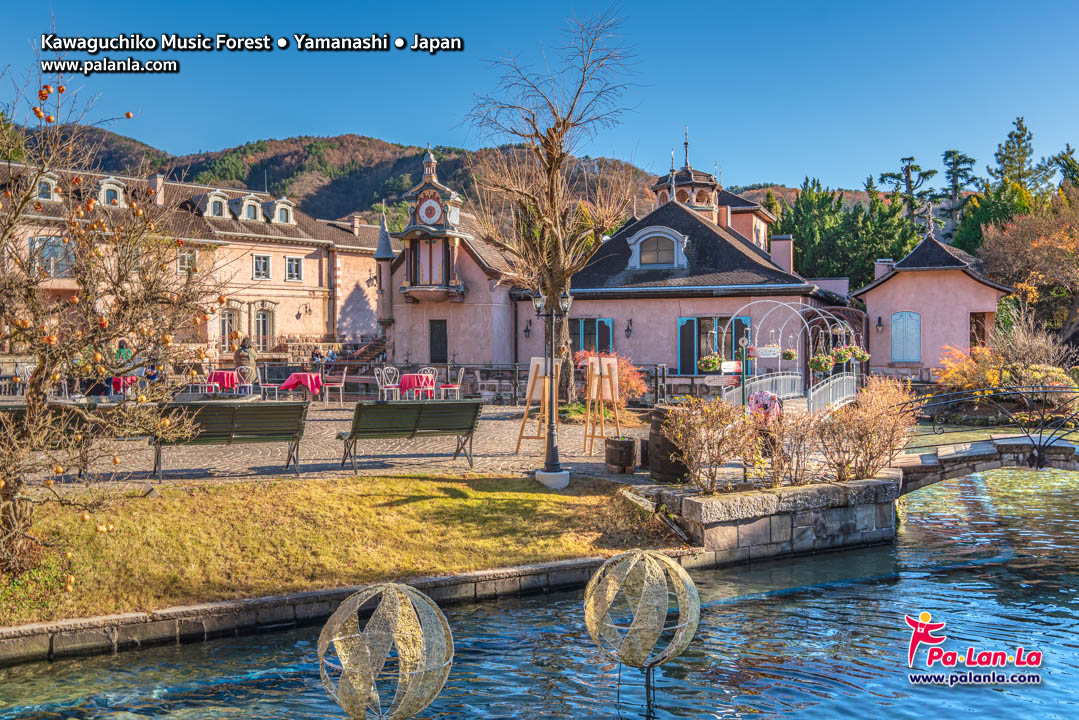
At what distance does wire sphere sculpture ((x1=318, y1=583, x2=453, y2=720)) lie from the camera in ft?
17.1

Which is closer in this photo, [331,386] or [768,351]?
[768,351]

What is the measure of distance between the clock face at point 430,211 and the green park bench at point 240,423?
1765 cm

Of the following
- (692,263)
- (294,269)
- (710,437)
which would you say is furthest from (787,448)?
(294,269)

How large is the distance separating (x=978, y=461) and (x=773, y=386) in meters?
6.25

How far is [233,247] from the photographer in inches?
1663

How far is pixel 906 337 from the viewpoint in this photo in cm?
2795

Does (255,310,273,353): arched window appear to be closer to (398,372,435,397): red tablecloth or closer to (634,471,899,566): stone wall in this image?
(398,372,435,397): red tablecloth

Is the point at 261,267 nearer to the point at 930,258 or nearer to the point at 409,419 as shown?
the point at 930,258

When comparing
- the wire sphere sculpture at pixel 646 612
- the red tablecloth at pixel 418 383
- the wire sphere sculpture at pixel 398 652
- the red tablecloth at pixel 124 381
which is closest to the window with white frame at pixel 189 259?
the red tablecloth at pixel 124 381

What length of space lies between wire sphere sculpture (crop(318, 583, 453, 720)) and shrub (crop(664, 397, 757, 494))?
5593mm

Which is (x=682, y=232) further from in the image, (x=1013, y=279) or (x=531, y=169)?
(x=1013, y=279)

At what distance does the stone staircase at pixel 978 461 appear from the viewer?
41.3 ft

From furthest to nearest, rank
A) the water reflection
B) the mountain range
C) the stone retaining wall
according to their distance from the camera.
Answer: the mountain range < the stone retaining wall < the water reflection

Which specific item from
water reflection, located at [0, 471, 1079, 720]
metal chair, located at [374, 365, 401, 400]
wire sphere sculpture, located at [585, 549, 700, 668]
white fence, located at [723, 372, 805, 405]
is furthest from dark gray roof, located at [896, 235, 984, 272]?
wire sphere sculpture, located at [585, 549, 700, 668]
